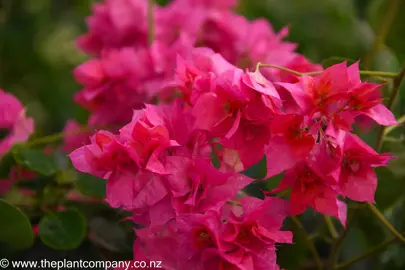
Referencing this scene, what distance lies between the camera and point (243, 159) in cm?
41

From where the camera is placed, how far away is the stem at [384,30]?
2.23 feet

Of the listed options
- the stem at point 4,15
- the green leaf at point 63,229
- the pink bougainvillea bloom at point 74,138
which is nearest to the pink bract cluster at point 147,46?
the pink bougainvillea bloom at point 74,138

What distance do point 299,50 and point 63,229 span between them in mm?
449

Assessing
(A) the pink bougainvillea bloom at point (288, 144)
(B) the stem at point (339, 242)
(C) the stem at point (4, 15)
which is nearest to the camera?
(A) the pink bougainvillea bloom at point (288, 144)

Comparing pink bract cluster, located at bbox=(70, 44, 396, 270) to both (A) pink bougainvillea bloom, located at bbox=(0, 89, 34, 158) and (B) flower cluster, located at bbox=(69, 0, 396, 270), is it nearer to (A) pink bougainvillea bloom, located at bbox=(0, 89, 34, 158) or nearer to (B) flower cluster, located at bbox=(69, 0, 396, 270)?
(B) flower cluster, located at bbox=(69, 0, 396, 270)

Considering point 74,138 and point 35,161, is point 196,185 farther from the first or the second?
point 74,138

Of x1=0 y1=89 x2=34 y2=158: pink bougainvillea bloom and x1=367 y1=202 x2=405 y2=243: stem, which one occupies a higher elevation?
x1=367 y1=202 x2=405 y2=243: stem

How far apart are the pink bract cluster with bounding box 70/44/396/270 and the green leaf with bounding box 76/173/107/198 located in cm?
15

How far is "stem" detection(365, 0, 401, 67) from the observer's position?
0.68m

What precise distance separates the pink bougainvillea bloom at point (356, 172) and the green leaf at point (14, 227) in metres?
0.27

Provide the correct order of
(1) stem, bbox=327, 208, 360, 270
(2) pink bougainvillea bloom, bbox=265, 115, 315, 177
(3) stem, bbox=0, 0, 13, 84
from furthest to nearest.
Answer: (3) stem, bbox=0, 0, 13, 84 < (1) stem, bbox=327, 208, 360, 270 < (2) pink bougainvillea bloom, bbox=265, 115, 315, 177

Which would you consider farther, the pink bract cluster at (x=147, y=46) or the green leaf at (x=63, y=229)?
the pink bract cluster at (x=147, y=46)

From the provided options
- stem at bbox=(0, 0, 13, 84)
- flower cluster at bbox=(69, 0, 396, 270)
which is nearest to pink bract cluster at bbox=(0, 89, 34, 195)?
flower cluster at bbox=(69, 0, 396, 270)

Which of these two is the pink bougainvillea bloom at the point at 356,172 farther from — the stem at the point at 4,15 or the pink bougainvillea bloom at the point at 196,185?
the stem at the point at 4,15
